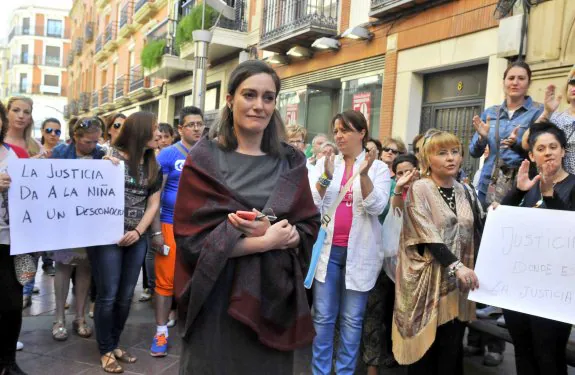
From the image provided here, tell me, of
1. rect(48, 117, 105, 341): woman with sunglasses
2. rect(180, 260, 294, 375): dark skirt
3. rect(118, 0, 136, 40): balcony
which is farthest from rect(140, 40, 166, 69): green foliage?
rect(180, 260, 294, 375): dark skirt

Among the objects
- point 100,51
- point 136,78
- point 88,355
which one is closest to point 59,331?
point 88,355

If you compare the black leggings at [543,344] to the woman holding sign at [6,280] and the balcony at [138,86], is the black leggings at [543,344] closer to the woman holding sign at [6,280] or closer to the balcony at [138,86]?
the woman holding sign at [6,280]

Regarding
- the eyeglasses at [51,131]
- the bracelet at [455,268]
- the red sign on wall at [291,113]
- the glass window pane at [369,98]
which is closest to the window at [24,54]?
the red sign on wall at [291,113]

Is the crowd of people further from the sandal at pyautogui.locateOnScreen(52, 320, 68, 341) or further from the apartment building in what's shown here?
the apartment building

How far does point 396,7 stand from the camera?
9234 millimetres

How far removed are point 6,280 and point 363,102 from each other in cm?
873


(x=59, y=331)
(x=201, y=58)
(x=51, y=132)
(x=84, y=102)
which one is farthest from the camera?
(x=84, y=102)

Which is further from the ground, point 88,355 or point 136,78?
point 136,78

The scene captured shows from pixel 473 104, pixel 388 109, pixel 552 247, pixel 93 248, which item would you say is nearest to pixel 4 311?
pixel 93 248

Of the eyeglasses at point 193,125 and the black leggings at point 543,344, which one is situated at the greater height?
the eyeglasses at point 193,125

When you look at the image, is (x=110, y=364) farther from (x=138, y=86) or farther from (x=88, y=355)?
(x=138, y=86)

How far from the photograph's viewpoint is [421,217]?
3020 millimetres

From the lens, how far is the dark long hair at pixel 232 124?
6.51 feet

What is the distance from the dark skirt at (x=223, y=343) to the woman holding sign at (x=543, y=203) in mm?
1719
